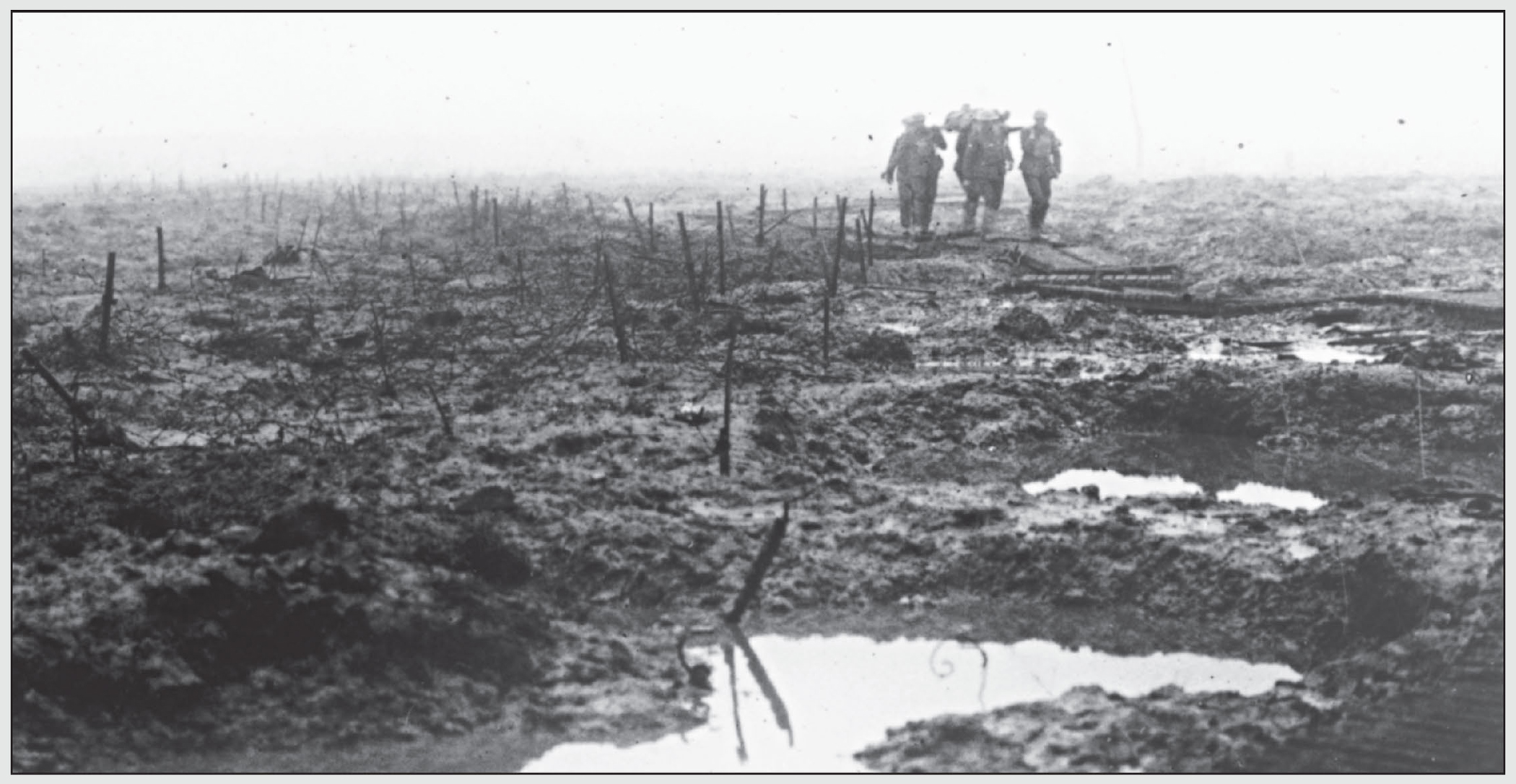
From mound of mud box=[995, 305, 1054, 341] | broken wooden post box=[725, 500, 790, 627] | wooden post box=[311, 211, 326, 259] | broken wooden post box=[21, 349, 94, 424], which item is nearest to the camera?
broken wooden post box=[725, 500, 790, 627]

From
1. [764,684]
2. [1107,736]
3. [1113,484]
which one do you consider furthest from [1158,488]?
[764,684]

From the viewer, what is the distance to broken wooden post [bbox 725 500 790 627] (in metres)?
5.92

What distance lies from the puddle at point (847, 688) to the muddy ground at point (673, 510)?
11 cm

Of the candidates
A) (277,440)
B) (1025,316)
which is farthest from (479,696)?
(1025,316)

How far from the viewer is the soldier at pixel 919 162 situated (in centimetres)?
1806

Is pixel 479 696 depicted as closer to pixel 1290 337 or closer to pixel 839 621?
pixel 839 621

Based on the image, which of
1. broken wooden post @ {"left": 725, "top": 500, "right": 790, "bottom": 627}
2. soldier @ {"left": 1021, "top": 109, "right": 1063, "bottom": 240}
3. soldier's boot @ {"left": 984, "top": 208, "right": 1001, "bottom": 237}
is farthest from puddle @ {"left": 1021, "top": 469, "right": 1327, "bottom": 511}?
soldier @ {"left": 1021, "top": 109, "right": 1063, "bottom": 240}

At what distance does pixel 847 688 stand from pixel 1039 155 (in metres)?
13.8

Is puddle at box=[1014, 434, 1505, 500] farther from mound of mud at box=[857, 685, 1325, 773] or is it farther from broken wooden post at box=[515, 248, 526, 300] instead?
broken wooden post at box=[515, 248, 526, 300]

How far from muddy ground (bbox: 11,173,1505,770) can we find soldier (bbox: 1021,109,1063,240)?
481 cm

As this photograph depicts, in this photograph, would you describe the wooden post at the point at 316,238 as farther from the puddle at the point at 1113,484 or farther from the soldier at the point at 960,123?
the puddle at the point at 1113,484

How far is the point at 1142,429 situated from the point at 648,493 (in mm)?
3761

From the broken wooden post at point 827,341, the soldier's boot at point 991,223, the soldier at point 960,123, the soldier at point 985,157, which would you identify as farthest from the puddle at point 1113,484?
the soldier at point 960,123

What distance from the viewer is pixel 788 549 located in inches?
263
